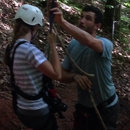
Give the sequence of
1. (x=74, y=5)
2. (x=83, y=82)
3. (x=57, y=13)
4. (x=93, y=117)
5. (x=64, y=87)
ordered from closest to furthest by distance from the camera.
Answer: (x=57, y=13) → (x=83, y=82) → (x=93, y=117) → (x=64, y=87) → (x=74, y=5)

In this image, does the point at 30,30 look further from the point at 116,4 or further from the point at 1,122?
the point at 116,4

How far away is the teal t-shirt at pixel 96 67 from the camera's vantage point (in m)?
3.07

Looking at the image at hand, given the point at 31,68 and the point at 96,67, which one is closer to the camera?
the point at 31,68

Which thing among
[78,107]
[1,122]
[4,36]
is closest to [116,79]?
[4,36]

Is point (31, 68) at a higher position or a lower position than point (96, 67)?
higher

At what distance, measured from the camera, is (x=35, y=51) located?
259 centimetres

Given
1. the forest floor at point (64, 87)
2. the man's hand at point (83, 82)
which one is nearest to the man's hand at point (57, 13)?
the man's hand at point (83, 82)

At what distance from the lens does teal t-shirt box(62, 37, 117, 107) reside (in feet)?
10.1

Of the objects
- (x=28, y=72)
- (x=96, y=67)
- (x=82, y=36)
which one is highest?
(x=82, y=36)

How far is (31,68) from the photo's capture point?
8.71 feet

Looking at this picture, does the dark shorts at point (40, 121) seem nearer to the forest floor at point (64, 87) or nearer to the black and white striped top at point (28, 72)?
the black and white striped top at point (28, 72)

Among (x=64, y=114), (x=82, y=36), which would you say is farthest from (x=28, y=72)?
(x=64, y=114)

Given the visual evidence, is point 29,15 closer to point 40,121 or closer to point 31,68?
point 31,68

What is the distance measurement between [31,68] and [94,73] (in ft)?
2.59
